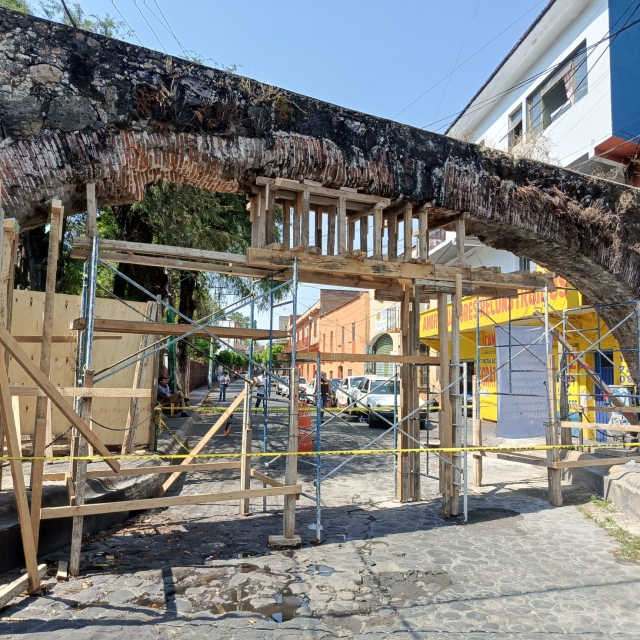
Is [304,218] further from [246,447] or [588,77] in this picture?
[588,77]

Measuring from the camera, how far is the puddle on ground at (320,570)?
15.7 ft

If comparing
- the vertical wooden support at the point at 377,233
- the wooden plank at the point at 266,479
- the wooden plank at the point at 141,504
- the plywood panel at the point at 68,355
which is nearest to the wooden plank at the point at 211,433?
the wooden plank at the point at 266,479

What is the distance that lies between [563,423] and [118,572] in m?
6.52

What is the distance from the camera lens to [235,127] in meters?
5.86

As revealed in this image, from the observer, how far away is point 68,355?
9.14 meters

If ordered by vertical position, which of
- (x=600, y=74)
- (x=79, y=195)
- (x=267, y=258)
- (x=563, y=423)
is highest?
(x=600, y=74)

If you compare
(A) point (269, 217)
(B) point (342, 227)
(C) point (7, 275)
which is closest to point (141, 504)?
(C) point (7, 275)

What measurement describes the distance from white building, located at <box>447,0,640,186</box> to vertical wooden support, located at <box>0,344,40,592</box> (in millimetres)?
9035

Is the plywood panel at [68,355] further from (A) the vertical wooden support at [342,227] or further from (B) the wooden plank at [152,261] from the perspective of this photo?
(A) the vertical wooden support at [342,227]

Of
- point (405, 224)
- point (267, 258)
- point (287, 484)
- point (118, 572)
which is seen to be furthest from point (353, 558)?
point (405, 224)

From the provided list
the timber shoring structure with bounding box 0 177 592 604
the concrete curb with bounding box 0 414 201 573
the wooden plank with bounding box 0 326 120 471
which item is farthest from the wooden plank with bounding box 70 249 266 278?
the concrete curb with bounding box 0 414 201 573

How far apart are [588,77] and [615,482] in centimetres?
1048

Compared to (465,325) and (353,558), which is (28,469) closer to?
(353,558)

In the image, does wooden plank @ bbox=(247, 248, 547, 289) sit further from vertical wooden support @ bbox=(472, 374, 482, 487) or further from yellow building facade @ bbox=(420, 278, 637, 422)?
yellow building facade @ bbox=(420, 278, 637, 422)
